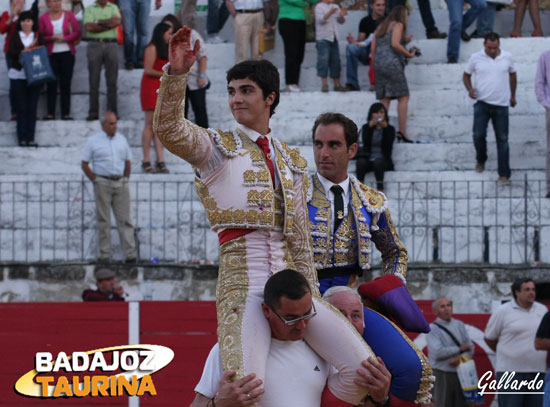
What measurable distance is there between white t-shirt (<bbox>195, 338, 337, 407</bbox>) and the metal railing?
6085 mm

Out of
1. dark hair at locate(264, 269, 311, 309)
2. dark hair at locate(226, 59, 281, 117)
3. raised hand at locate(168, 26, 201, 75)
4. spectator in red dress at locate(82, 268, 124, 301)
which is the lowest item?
spectator in red dress at locate(82, 268, 124, 301)

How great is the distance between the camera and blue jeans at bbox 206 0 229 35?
45.0ft

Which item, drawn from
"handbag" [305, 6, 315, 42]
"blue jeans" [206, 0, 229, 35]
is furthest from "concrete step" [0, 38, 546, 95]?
"blue jeans" [206, 0, 229, 35]

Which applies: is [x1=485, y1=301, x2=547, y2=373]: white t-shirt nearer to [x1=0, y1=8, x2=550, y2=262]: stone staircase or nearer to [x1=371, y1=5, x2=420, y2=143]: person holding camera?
[x1=0, y1=8, x2=550, y2=262]: stone staircase

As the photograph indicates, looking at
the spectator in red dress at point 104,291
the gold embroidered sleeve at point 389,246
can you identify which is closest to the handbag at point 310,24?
the spectator in red dress at point 104,291

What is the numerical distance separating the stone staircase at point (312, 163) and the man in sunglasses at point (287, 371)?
611 centimetres

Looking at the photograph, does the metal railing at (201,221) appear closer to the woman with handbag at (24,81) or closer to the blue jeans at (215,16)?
the woman with handbag at (24,81)

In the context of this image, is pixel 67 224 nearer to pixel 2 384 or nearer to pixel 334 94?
pixel 2 384

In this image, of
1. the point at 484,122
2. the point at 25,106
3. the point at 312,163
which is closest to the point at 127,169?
the point at 312,163

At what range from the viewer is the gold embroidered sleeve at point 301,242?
4582mm

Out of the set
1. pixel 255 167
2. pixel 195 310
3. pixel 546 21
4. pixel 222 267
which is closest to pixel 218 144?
pixel 255 167

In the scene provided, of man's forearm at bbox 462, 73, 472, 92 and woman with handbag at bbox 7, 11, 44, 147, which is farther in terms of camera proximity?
woman with handbag at bbox 7, 11, 44, 147

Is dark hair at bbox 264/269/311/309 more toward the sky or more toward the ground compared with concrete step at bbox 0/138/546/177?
more toward the ground

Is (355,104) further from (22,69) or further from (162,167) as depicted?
(22,69)
